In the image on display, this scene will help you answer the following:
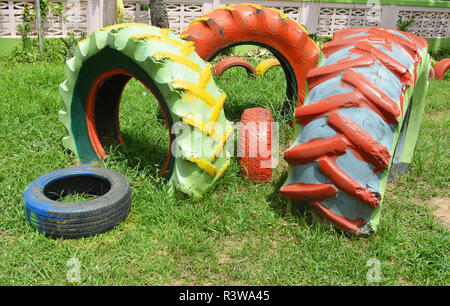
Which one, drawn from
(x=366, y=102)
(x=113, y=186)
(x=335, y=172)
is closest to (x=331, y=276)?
(x=335, y=172)

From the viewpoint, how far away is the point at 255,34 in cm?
453

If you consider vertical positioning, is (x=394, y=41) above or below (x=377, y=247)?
above

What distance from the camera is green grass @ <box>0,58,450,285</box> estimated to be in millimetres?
2443

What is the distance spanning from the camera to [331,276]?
2.43 meters

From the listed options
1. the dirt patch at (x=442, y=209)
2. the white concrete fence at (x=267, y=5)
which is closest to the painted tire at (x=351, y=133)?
the dirt patch at (x=442, y=209)

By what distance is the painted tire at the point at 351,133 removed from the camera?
2.46 meters

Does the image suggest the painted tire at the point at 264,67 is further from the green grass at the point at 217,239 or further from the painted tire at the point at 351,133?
the painted tire at the point at 351,133

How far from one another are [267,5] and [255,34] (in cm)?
538

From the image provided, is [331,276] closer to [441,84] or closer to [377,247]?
[377,247]

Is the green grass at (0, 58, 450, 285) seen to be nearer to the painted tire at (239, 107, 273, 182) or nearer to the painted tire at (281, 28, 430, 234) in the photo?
the painted tire at (239, 107, 273, 182)

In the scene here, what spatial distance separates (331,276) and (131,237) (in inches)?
51.5

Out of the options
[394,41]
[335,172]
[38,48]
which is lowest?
[38,48]

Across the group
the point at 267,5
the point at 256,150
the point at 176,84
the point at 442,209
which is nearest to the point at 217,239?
the point at 256,150

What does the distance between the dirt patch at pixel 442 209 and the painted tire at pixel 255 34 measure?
1.85m
